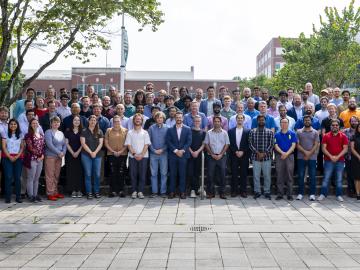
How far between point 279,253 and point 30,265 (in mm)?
3575

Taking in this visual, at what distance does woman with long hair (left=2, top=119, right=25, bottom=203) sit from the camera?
35.5 feet

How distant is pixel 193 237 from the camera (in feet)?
25.1

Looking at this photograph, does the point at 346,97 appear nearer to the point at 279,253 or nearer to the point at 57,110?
the point at 279,253

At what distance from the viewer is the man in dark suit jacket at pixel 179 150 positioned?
11.4 m

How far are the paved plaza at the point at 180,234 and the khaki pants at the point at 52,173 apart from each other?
0.61 metres

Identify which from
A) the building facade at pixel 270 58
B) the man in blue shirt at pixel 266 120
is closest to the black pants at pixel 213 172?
the man in blue shirt at pixel 266 120

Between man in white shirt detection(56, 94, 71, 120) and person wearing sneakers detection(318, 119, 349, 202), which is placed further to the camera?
man in white shirt detection(56, 94, 71, 120)

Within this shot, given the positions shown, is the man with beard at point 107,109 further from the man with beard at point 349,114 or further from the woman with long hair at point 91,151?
the man with beard at point 349,114

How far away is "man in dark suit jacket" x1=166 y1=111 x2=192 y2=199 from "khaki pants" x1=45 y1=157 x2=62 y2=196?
284cm

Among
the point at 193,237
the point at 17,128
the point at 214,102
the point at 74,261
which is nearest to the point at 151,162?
the point at 214,102

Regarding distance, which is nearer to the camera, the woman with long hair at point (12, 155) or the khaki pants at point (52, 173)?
the woman with long hair at point (12, 155)

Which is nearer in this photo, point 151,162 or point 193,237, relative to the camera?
point 193,237

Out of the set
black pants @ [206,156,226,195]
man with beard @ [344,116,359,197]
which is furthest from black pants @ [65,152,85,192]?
man with beard @ [344,116,359,197]

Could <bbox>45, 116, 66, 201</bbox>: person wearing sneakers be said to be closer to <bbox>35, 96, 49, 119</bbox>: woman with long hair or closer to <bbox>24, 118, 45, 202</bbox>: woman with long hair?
<bbox>24, 118, 45, 202</bbox>: woman with long hair
